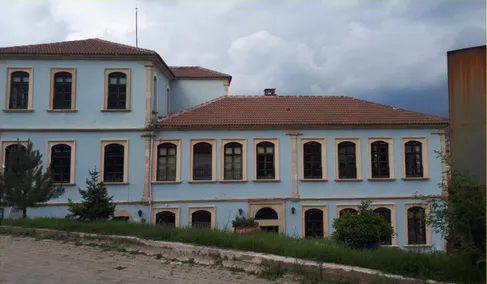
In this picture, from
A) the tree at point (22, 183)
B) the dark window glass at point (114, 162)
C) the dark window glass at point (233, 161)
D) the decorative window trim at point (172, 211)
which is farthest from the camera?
the dark window glass at point (233, 161)

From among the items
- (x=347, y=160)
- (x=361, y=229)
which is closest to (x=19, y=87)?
(x=347, y=160)

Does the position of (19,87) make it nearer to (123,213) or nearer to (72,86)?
(72,86)

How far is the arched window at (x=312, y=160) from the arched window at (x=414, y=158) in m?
4.76

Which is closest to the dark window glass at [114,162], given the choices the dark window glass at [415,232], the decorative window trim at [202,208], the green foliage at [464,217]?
the decorative window trim at [202,208]

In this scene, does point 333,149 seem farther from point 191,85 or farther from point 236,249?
point 236,249

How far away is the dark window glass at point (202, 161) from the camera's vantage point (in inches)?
940

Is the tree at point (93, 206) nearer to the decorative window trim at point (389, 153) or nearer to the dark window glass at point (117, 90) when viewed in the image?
the dark window glass at point (117, 90)

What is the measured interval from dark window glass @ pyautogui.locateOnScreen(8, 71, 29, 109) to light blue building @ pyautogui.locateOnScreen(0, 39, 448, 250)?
0.17ft

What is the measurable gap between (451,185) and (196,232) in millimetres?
5781

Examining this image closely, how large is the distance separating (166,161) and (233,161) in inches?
139

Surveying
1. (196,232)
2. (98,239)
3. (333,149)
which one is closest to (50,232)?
(98,239)

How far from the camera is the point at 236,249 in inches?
380

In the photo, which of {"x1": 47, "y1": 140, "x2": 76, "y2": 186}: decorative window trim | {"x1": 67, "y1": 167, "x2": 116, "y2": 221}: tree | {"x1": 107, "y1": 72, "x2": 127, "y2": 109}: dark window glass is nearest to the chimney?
{"x1": 107, "y1": 72, "x2": 127, "y2": 109}: dark window glass

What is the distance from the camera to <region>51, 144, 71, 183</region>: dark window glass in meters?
23.2
